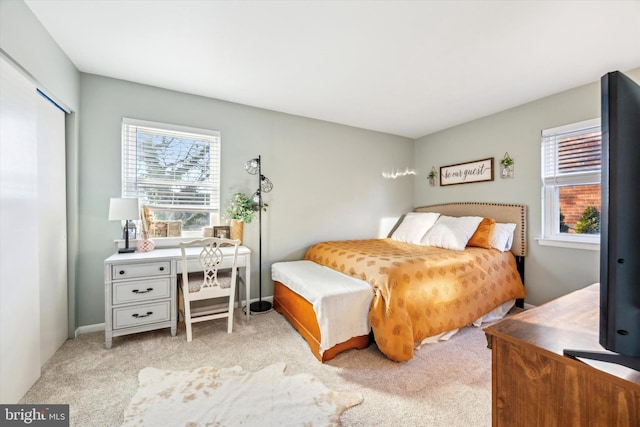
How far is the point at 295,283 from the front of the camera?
2.52 metres

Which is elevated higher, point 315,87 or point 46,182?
point 315,87

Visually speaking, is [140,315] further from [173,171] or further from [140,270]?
[173,171]

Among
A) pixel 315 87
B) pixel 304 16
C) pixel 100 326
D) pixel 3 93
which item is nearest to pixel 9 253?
pixel 3 93

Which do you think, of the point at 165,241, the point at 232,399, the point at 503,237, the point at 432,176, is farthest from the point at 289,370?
the point at 432,176

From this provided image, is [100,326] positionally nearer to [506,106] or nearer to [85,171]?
[85,171]

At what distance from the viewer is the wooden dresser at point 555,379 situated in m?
0.63

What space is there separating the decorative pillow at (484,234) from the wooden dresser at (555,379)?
7.70 feet

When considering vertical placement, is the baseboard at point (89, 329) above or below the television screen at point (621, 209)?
below

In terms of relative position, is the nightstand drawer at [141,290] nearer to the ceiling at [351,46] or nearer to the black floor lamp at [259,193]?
the black floor lamp at [259,193]

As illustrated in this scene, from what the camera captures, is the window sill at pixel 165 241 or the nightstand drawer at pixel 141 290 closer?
the nightstand drawer at pixel 141 290

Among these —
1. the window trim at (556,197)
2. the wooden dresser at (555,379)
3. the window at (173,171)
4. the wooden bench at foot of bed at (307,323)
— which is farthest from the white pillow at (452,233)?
the window at (173,171)

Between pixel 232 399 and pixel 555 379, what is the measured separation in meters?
1.63

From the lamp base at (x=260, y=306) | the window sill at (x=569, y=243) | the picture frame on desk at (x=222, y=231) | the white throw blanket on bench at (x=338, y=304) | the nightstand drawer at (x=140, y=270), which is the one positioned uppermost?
the picture frame on desk at (x=222, y=231)

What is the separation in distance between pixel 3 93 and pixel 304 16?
5.89 feet
